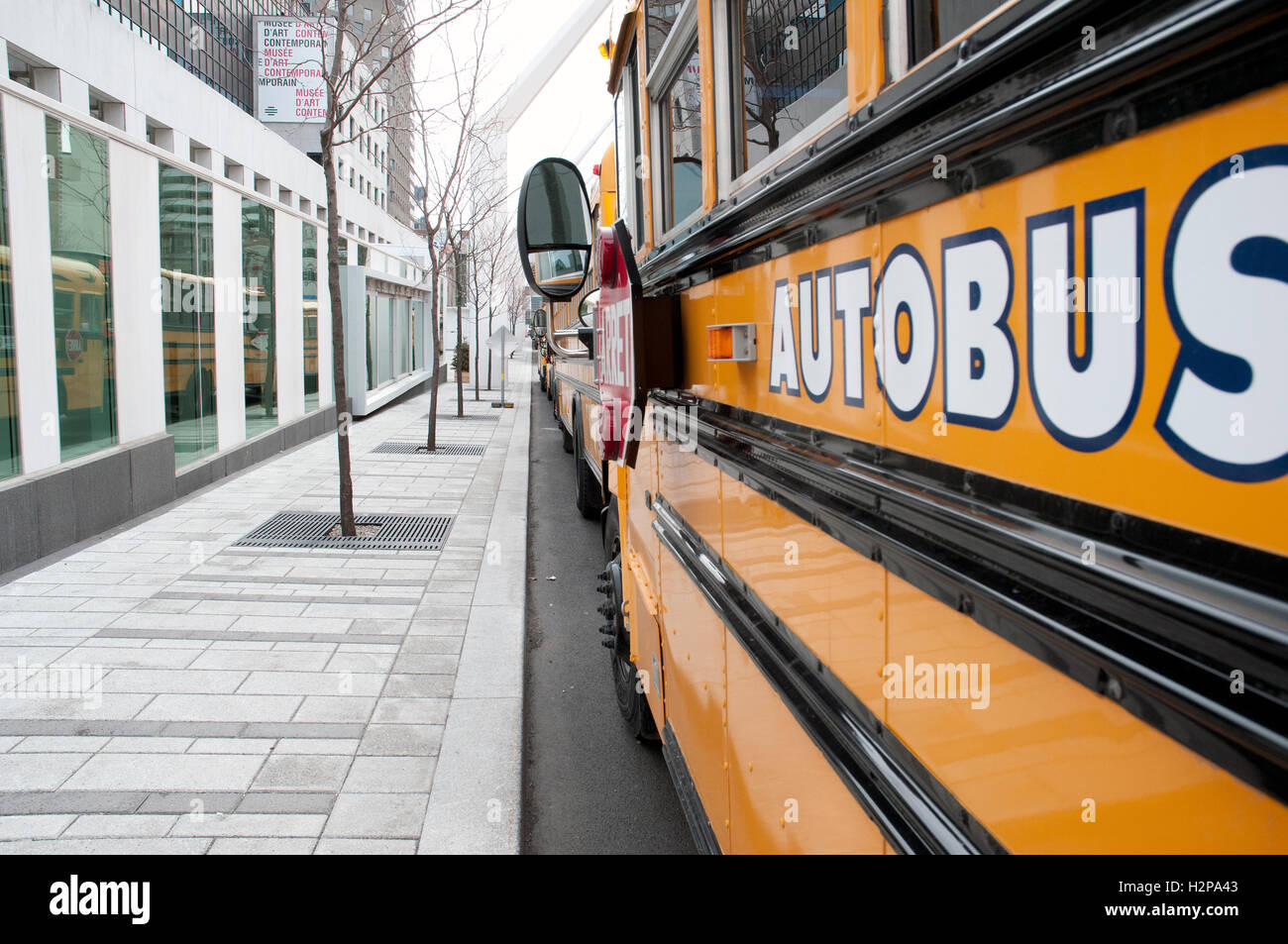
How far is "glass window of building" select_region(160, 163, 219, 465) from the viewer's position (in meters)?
9.41

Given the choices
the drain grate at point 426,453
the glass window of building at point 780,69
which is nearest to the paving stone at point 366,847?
the glass window of building at point 780,69

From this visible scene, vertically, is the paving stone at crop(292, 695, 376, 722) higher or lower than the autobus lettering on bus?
lower

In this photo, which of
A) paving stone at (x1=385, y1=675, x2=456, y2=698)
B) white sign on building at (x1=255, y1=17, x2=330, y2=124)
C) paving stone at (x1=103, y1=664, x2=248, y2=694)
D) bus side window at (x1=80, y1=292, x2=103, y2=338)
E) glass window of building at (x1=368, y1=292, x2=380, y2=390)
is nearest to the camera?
paving stone at (x1=103, y1=664, x2=248, y2=694)

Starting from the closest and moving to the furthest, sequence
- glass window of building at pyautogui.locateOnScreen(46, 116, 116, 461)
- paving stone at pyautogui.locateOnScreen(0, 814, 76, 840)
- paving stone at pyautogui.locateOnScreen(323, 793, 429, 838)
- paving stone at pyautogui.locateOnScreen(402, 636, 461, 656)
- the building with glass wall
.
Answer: paving stone at pyautogui.locateOnScreen(0, 814, 76, 840) < paving stone at pyautogui.locateOnScreen(323, 793, 429, 838) < paving stone at pyautogui.locateOnScreen(402, 636, 461, 656) < the building with glass wall < glass window of building at pyautogui.locateOnScreen(46, 116, 116, 461)

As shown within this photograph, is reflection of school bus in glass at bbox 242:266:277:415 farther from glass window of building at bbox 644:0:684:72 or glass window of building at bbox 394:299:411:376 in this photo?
glass window of building at bbox 394:299:411:376

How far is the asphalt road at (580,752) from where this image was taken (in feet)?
12.4

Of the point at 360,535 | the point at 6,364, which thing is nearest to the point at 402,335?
the point at 360,535

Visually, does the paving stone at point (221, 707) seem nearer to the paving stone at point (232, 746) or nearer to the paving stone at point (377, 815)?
the paving stone at point (232, 746)

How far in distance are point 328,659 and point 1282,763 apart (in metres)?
5.05

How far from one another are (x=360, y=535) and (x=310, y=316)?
827 cm

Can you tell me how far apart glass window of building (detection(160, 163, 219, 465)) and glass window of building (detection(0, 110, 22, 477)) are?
2.75m

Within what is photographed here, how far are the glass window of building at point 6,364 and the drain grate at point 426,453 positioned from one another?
701 cm

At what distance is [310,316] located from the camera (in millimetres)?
15414

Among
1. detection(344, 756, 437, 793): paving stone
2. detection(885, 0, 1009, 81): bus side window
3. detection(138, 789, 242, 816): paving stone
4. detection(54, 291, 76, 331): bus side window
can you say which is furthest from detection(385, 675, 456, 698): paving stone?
detection(54, 291, 76, 331): bus side window
